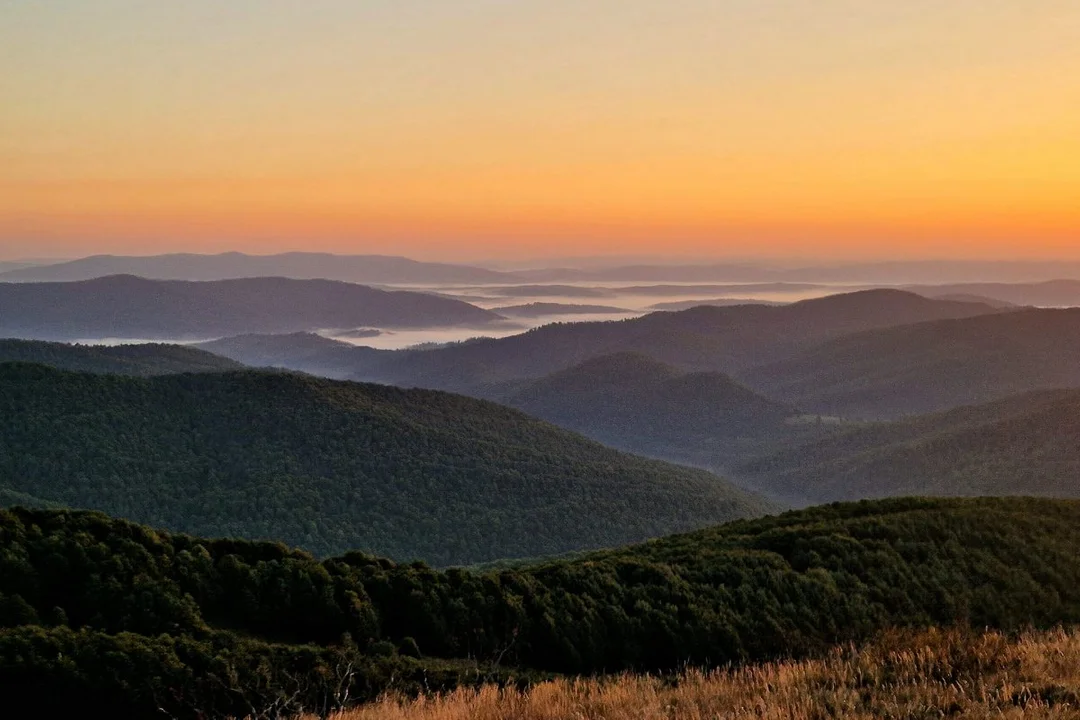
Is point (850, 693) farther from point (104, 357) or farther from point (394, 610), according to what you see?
point (104, 357)

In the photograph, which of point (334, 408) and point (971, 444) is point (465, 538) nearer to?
point (334, 408)

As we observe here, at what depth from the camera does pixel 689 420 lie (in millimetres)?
180625

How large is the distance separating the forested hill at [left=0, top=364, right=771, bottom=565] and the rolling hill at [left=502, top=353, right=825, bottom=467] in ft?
228

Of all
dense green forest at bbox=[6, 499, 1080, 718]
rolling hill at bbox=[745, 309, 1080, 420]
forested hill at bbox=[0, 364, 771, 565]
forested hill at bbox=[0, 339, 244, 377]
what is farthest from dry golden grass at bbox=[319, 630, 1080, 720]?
rolling hill at bbox=[745, 309, 1080, 420]

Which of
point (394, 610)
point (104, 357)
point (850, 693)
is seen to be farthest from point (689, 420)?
point (850, 693)

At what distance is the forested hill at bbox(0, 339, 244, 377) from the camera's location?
111 m

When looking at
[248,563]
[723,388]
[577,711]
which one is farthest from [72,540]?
[723,388]

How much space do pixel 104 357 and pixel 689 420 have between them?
108041mm

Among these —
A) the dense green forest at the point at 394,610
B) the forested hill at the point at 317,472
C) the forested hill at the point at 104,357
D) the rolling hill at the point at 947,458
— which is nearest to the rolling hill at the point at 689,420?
the rolling hill at the point at 947,458

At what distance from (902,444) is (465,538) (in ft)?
241

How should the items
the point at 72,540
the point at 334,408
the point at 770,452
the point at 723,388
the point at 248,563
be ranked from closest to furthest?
the point at 72,540, the point at 248,563, the point at 334,408, the point at 770,452, the point at 723,388

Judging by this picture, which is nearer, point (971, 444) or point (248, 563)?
point (248, 563)

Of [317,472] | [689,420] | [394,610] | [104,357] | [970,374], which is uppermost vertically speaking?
[394,610]

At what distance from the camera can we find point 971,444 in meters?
105
